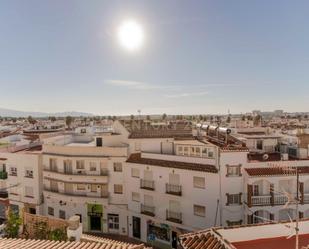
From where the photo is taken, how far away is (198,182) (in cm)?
3331

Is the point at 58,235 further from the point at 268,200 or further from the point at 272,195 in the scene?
the point at 272,195

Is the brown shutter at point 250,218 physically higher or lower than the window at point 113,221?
higher

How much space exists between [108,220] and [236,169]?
17704 mm

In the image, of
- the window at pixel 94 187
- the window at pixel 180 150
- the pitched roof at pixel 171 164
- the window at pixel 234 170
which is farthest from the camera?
the window at pixel 94 187

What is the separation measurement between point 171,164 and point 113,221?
1166 cm

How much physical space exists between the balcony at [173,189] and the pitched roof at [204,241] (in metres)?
14.9

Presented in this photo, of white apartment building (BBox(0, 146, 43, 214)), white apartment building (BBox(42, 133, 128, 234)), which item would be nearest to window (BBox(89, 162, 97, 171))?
white apartment building (BBox(42, 133, 128, 234))

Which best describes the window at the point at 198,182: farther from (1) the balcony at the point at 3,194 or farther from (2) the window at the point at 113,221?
(1) the balcony at the point at 3,194

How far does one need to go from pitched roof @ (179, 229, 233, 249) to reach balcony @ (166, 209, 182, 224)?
50.4ft

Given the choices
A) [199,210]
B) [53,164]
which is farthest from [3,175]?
[199,210]

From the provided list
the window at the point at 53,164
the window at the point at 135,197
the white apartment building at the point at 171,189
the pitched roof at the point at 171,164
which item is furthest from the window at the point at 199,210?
the window at the point at 53,164

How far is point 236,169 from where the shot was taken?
105 feet

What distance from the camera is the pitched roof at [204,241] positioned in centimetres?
1767

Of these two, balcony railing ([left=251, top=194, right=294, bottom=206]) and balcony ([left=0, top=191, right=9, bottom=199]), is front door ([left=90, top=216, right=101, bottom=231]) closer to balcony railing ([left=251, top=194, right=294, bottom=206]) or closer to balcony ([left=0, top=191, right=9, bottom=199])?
balcony ([left=0, top=191, right=9, bottom=199])
